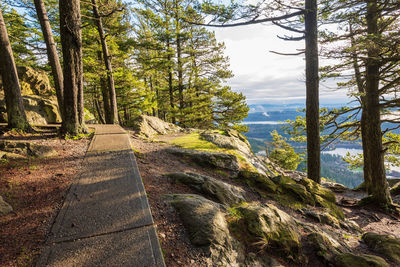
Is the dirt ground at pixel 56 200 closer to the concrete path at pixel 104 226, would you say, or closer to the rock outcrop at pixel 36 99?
the concrete path at pixel 104 226

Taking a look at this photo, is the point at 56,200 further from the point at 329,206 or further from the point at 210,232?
the point at 329,206

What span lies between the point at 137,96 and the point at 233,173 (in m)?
12.2

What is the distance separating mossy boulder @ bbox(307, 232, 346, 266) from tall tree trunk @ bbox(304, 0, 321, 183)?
15.6ft

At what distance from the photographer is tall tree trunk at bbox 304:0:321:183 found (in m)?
6.58

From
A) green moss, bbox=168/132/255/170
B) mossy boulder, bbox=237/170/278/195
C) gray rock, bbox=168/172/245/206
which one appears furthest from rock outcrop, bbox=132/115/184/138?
mossy boulder, bbox=237/170/278/195

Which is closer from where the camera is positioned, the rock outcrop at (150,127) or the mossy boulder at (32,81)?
the rock outcrop at (150,127)

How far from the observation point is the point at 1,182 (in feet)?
10.5

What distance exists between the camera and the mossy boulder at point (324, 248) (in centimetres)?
287

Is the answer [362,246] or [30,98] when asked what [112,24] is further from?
[362,246]

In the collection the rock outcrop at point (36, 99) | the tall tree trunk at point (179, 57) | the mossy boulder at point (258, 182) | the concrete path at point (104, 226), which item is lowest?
the mossy boulder at point (258, 182)

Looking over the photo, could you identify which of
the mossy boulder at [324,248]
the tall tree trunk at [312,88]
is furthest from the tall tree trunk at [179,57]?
the mossy boulder at [324,248]

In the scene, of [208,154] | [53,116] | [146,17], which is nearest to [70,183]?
[208,154]

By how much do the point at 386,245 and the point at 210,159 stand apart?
4.73 metres

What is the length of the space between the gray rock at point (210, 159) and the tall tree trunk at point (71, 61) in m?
3.58
